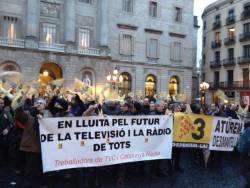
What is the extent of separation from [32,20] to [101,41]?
22.9ft

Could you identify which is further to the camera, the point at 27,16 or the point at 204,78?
the point at 204,78

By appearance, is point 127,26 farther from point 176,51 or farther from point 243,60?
point 243,60

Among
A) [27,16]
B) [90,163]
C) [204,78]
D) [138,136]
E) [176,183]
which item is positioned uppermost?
[27,16]

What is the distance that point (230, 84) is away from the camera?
4944 cm

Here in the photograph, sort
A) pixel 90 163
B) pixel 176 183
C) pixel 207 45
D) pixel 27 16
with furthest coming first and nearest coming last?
pixel 207 45, pixel 27 16, pixel 176 183, pixel 90 163

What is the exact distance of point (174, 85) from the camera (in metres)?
41.8

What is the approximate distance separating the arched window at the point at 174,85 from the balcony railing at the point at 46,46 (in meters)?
10.1

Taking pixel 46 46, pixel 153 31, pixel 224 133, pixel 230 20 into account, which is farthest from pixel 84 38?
pixel 224 133

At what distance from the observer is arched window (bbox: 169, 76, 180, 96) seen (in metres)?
41.4

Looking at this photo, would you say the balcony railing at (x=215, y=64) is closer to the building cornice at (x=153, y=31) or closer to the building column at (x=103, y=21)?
the building cornice at (x=153, y=31)

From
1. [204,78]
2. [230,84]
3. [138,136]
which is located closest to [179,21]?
[230,84]

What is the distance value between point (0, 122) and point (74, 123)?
92.3 inches

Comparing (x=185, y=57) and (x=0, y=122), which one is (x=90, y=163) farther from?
(x=185, y=57)

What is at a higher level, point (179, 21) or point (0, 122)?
point (179, 21)
